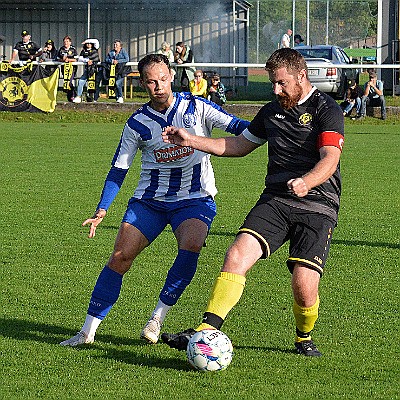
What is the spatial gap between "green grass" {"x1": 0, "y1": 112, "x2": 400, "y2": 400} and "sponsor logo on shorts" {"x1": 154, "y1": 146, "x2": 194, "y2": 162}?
3.97 feet

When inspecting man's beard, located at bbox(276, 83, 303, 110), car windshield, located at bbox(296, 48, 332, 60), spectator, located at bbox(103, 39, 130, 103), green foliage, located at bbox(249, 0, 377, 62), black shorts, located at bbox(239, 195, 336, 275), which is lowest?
black shorts, located at bbox(239, 195, 336, 275)

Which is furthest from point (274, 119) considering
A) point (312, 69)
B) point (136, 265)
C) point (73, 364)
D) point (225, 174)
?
point (312, 69)

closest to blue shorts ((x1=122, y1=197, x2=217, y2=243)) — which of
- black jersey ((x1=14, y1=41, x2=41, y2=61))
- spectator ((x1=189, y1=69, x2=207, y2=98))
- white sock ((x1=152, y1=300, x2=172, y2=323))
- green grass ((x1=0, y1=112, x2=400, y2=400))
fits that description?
white sock ((x1=152, y1=300, x2=172, y2=323))

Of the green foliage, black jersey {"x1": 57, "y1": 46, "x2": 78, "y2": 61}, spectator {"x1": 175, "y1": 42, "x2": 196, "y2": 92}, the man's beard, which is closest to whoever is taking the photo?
the man's beard

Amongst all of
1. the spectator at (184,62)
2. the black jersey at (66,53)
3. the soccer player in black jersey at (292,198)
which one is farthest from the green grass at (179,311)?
the black jersey at (66,53)

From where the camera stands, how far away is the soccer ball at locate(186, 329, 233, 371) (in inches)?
220

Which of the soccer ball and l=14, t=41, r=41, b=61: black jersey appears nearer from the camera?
the soccer ball

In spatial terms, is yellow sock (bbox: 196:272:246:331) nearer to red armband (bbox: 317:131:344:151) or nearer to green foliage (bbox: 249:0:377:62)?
red armband (bbox: 317:131:344:151)

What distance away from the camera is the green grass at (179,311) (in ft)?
18.2

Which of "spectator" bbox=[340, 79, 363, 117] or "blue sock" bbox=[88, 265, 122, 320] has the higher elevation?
"spectator" bbox=[340, 79, 363, 117]

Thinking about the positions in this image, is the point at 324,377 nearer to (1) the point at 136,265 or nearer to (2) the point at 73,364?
(2) the point at 73,364

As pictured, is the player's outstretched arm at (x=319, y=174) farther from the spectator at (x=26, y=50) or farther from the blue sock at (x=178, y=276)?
the spectator at (x=26, y=50)

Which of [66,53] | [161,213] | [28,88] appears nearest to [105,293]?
[161,213]

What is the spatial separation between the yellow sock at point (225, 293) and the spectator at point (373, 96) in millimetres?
22374
